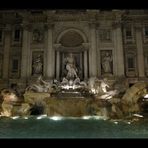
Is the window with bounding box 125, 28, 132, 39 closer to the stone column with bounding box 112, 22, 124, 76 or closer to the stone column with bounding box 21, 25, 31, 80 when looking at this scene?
the stone column with bounding box 112, 22, 124, 76

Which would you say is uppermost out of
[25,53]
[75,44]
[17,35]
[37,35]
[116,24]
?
[116,24]

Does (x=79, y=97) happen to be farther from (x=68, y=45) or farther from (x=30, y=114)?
(x=68, y=45)

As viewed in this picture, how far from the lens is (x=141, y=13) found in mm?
23562

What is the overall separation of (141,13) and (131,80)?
6275 mm

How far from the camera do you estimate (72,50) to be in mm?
23281

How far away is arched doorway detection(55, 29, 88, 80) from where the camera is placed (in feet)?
73.9

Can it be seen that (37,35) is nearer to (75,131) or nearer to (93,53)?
(93,53)

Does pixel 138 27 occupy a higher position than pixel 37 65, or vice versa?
pixel 138 27

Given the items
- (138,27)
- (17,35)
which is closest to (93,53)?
(138,27)

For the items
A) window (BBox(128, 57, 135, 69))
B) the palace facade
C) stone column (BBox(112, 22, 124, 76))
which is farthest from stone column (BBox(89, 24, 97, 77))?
window (BBox(128, 57, 135, 69))

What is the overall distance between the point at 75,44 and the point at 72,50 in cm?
61

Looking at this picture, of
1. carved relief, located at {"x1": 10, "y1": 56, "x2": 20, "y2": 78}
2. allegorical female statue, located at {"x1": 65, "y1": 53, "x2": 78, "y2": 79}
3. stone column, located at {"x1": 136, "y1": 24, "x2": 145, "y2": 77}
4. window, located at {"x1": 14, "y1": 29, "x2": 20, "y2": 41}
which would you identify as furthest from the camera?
window, located at {"x1": 14, "y1": 29, "x2": 20, "y2": 41}
